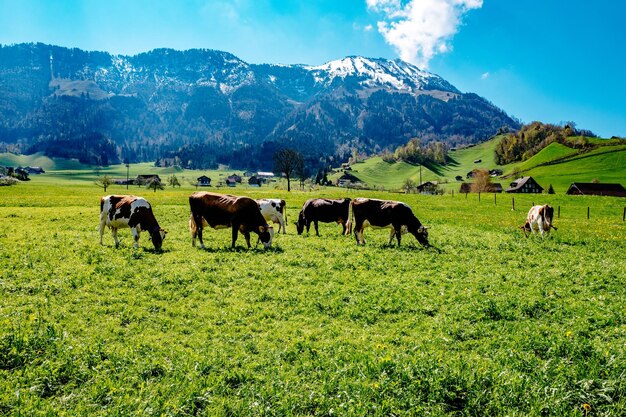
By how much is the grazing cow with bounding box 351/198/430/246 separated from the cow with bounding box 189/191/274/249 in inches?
240

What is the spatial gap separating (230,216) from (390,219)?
9.92 meters

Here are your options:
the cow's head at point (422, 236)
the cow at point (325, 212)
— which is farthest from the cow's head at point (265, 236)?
the cow's head at point (422, 236)

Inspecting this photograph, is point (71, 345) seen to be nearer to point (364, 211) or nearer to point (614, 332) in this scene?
point (614, 332)

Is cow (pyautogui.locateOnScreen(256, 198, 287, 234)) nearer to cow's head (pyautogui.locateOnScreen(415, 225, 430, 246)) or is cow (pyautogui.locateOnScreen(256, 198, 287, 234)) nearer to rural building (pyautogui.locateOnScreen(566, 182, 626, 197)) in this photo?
cow's head (pyautogui.locateOnScreen(415, 225, 430, 246))

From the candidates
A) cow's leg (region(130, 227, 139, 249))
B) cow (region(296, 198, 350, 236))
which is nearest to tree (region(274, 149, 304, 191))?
cow (region(296, 198, 350, 236))

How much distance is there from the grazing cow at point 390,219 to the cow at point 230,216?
6.10 m

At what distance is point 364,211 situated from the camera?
23.9 metres

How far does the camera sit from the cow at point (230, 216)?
70.8 ft

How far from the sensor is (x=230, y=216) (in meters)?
21.6

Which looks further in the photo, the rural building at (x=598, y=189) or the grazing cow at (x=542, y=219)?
the rural building at (x=598, y=189)

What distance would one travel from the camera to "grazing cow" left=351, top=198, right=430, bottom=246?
23.5 m

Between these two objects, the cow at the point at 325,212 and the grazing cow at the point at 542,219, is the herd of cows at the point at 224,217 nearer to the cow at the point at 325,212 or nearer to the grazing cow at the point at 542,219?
the cow at the point at 325,212

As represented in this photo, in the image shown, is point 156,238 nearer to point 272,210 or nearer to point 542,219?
point 272,210

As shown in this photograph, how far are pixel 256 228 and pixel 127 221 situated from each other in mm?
7072
